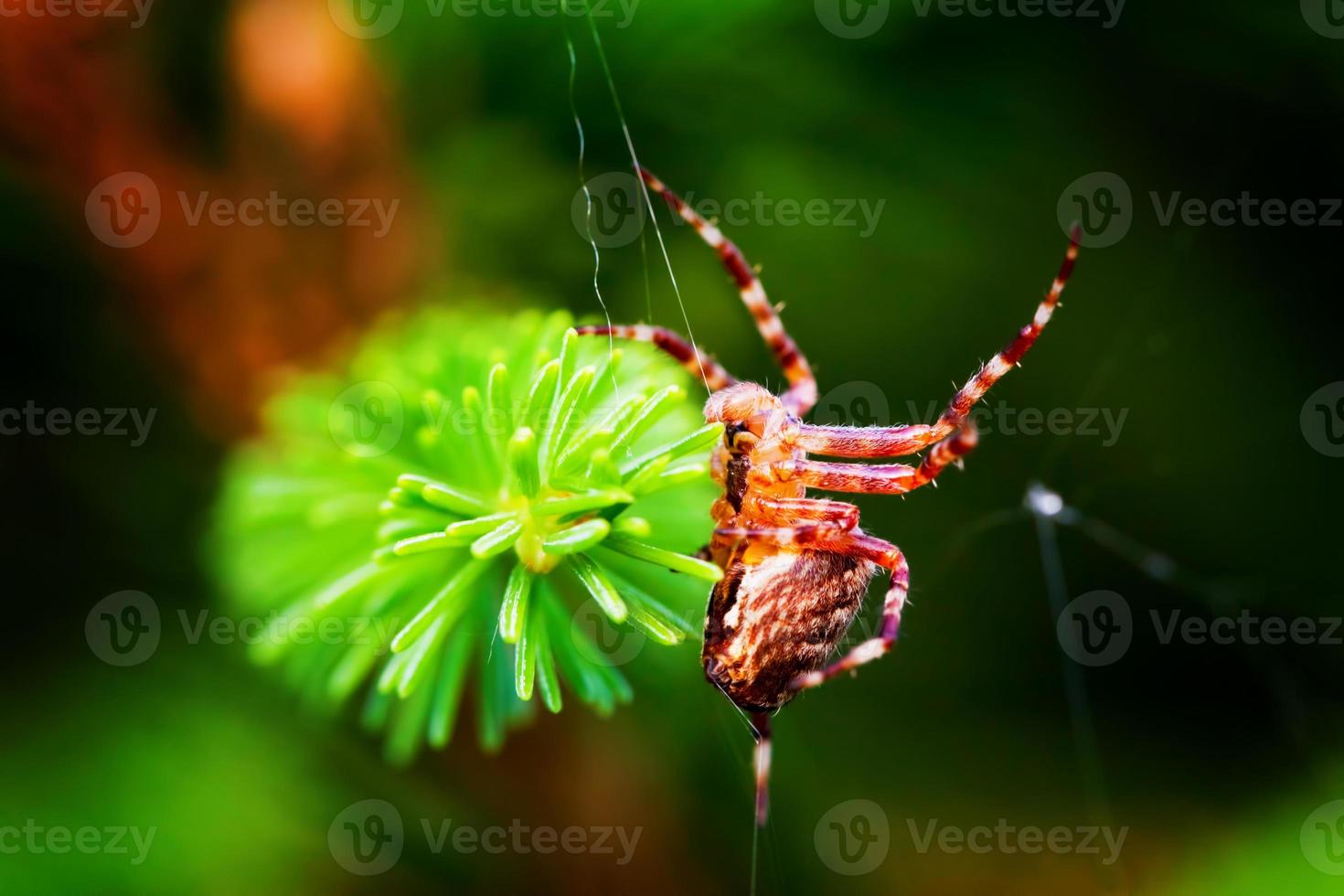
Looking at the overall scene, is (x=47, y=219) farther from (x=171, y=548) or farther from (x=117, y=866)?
(x=117, y=866)

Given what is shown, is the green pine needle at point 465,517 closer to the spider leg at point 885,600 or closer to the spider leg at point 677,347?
the spider leg at point 677,347

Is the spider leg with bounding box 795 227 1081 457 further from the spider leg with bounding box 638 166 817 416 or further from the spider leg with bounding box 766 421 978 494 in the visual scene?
the spider leg with bounding box 638 166 817 416

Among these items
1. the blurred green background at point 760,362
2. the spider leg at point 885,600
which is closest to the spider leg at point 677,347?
the blurred green background at point 760,362

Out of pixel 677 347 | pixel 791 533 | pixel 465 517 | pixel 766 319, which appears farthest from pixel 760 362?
pixel 465 517

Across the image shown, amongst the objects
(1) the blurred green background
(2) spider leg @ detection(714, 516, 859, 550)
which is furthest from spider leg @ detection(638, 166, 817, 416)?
(2) spider leg @ detection(714, 516, 859, 550)

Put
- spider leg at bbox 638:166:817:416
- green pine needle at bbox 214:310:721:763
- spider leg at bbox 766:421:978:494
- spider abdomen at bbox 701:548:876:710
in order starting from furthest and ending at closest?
spider leg at bbox 638:166:817:416 → spider leg at bbox 766:421:978:494 → spider abdomen at bbox 701:548:876:710 → green pine needle at bbox 214:310:721:763

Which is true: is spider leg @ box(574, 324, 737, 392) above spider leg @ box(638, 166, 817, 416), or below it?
below

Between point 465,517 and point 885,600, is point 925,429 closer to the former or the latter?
point 885,600

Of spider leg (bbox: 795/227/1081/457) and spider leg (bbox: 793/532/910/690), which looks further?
spider leg (bbox: 795/227/1081/457)
